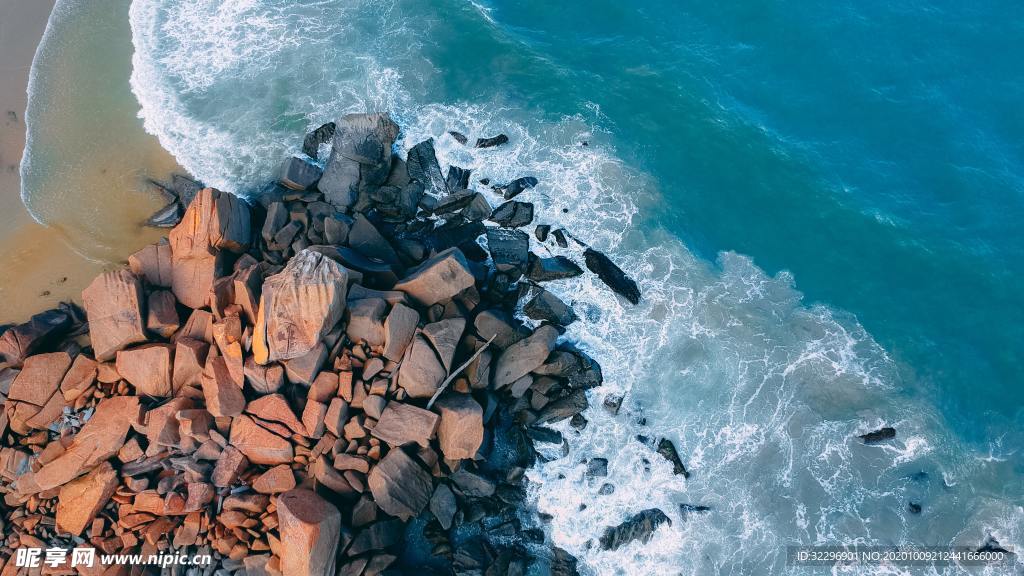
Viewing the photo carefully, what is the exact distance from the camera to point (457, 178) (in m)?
37.9

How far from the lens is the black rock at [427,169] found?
37.7 m

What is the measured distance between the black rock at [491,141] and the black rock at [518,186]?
10.3ft

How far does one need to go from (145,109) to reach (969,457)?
54164 mm

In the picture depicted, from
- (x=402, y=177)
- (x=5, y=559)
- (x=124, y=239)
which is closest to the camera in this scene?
(x=5, y=559)

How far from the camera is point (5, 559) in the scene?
91.9 feet

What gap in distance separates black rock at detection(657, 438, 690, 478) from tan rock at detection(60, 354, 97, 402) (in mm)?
29996

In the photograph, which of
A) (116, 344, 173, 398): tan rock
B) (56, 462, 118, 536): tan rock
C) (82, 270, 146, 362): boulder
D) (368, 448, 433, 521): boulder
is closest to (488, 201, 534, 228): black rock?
(368, 448, 433, 521): boulder

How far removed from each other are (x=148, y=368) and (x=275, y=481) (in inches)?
353

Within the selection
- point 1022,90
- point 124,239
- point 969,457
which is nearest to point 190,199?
point 124,239

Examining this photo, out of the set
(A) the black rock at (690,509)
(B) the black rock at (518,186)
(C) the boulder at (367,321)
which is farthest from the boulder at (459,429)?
(B) the black rock at (518,186)

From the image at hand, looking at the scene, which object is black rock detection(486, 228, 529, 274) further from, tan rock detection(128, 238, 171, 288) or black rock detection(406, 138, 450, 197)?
tan rock detection(128, 238, 171, 288)

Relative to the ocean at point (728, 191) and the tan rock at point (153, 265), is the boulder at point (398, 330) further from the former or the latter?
the tan rock at point (153, 265)

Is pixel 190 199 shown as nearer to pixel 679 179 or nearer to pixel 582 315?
pixel 582 315

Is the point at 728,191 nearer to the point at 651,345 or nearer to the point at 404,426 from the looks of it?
the point at 651,345
